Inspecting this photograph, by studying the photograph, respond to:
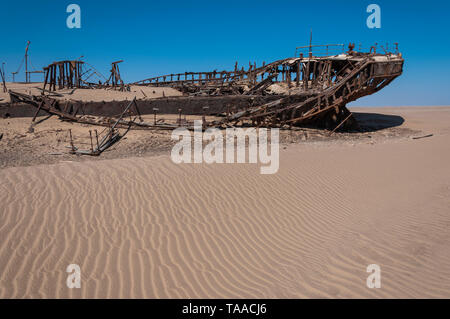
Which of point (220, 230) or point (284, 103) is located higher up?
point (284, 103)

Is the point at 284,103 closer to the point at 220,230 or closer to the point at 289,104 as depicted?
the point at 289,104

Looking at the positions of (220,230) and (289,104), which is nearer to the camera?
(220,230)

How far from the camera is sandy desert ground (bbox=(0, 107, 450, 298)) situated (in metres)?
4.32

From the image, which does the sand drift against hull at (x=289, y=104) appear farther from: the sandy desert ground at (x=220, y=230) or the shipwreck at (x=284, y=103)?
the sandy desert ground at (x=220, y=230)

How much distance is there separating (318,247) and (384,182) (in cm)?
479

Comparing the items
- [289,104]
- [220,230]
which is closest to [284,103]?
[289,104]

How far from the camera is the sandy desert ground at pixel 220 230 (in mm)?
4324

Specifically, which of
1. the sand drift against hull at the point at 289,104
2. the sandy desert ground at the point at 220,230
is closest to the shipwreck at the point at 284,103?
the sand drift against hull at the point at 289,104

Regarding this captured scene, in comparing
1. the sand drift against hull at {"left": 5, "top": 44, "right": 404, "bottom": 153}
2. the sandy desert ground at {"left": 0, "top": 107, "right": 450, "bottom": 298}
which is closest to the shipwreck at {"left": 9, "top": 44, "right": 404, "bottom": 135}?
the sand drift against hull at {"left": 5, "top": 44, "right": 404, "bottom": 153}

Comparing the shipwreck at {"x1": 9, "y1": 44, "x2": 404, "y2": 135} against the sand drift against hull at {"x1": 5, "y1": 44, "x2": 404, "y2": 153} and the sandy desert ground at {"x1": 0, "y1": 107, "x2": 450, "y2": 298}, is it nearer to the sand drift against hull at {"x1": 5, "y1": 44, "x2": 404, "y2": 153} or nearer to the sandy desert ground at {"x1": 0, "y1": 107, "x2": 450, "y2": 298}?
the sand drift against hull at {"x1": 5, "y1": 44, "x2": 404, "y2": 153}

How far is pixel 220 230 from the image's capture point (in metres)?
5.95

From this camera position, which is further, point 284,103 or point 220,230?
point 284,103
